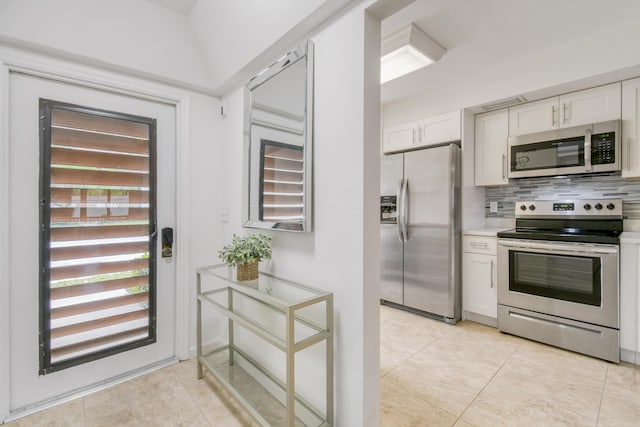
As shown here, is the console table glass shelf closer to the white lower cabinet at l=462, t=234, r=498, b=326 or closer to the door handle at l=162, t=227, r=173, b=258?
the door handle at l=162, t=227, r=173, b=258

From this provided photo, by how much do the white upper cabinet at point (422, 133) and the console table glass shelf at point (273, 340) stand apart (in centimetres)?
246

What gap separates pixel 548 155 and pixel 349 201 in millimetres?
2487

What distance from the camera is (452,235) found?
2.96 meters

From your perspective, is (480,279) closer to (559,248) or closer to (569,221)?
(559,248)

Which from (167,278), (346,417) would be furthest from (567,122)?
(167,278)

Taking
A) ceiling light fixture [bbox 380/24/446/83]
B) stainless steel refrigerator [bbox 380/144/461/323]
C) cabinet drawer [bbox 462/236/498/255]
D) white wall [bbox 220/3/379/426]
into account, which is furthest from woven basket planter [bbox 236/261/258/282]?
cabinet drawer [bbox 462/236/498/255]

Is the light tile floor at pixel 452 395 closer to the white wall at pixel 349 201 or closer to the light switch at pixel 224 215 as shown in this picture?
the white wall at pixel 349 201

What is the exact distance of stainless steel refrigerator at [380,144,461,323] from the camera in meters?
2.96

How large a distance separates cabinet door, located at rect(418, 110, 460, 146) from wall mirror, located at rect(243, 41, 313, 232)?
2.14m

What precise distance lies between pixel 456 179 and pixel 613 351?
5.95ft

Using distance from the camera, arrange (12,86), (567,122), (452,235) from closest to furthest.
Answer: (12,86) → (567,122) → (452,235)

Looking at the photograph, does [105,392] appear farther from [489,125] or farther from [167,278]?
[489,125]

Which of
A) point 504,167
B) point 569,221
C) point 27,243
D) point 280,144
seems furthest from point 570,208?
point 27,243

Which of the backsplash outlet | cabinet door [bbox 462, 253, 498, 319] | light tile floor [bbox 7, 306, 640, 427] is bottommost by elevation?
light tile floor [bbox 7, 306, 640, 427]
